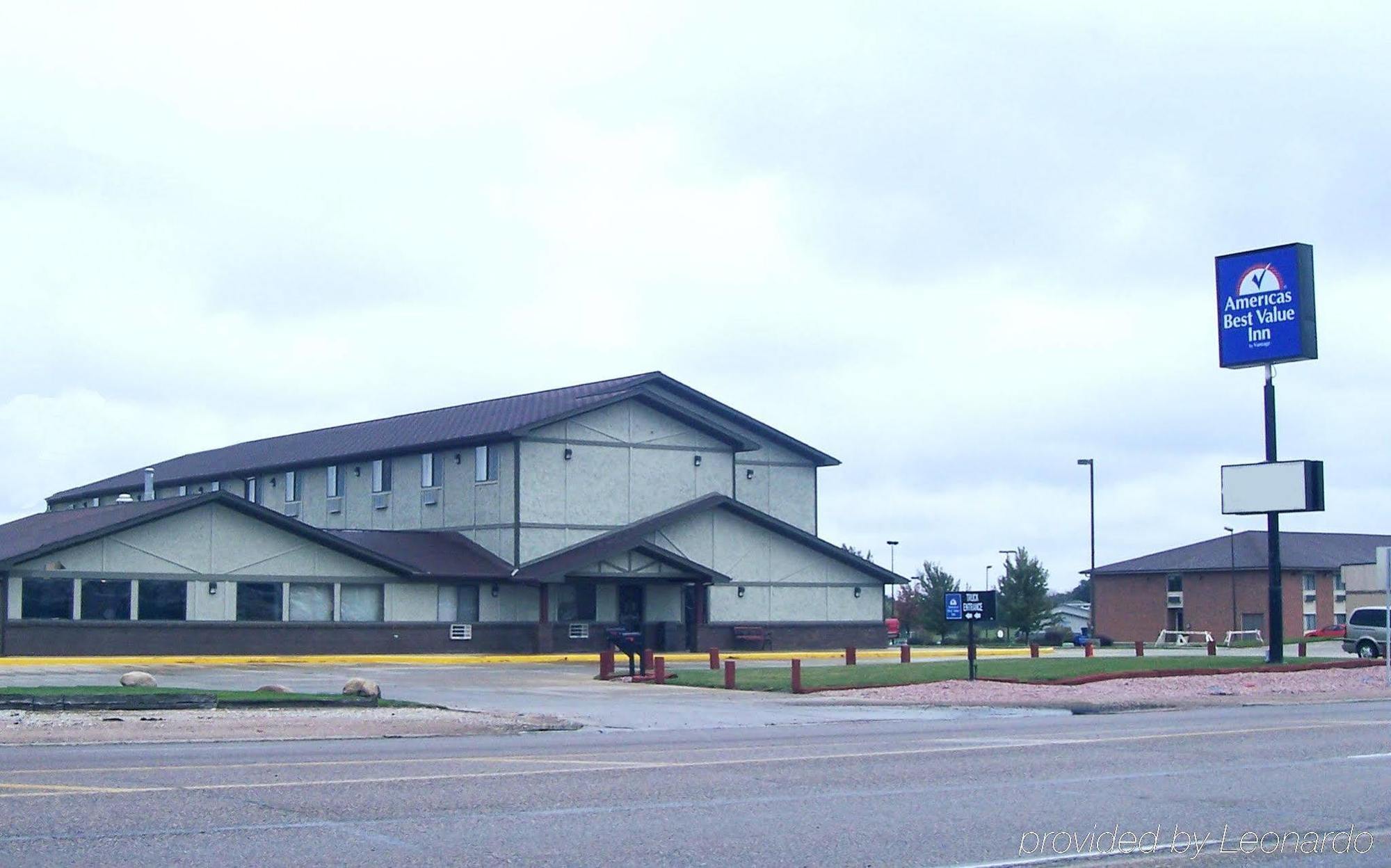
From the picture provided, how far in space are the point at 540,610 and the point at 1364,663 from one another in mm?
24023

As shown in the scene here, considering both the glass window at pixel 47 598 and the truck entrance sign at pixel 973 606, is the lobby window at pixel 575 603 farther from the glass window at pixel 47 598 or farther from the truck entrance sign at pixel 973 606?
the truck entrance sign at pixel 973 606

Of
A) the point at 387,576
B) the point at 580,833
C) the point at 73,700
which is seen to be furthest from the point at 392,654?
the point at 580,833

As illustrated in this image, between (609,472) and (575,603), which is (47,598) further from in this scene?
(609,472)

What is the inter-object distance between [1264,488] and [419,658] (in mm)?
23833

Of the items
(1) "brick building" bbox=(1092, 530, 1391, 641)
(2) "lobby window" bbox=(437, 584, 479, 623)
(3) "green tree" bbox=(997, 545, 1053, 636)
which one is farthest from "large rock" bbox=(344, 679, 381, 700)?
(1) "brick building" bbox=(1092, 530, 1391, 641)

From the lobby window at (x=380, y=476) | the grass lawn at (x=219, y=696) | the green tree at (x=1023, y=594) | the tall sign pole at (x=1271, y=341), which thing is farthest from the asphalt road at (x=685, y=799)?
the green tree at (x=1023, y=594)

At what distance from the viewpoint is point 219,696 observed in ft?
78.4

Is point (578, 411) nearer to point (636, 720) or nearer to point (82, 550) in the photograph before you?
point (82, 550)

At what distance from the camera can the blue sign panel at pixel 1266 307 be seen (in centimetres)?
3788

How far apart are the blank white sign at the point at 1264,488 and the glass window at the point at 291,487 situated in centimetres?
3455

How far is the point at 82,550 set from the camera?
4097 centimetres

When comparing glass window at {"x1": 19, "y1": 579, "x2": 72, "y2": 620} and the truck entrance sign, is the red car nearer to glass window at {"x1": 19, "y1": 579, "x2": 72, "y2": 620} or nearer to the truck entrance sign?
the truck entrance sign

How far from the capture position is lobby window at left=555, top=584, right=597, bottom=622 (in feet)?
166

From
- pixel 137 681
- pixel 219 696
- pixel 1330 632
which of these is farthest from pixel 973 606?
pixel 1330 632
